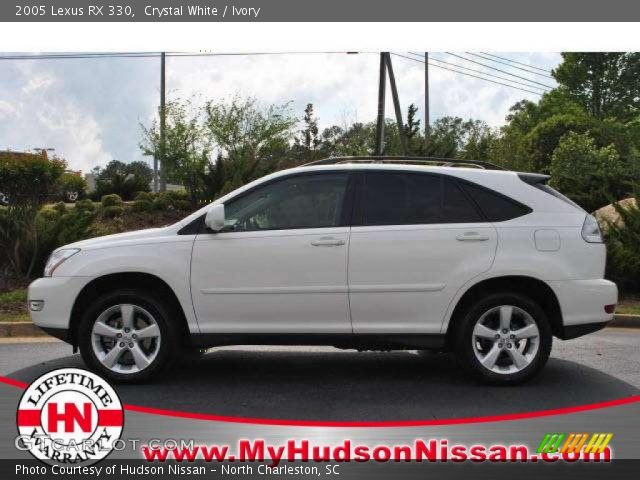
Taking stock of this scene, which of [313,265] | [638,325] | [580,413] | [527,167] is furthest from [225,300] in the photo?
[527,167]

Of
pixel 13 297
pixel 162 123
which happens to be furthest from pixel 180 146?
pixel 13 297

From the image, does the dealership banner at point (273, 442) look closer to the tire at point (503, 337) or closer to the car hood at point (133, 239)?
the tire at point (503, 337)

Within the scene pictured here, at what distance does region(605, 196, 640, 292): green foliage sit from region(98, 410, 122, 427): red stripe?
30.7 ft

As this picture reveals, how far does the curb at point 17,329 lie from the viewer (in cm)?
857

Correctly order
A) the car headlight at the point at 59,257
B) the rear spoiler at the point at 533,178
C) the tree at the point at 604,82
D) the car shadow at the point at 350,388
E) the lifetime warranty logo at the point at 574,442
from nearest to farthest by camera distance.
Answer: the lifetime warranty logo at the point at 574,442 < the car shadow at the point at 350,388 < the car headlight at the point at 59,257 < the rear spoiler at the point at 533,178 < the tree at the point at 604,82

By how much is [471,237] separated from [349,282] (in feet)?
3.46

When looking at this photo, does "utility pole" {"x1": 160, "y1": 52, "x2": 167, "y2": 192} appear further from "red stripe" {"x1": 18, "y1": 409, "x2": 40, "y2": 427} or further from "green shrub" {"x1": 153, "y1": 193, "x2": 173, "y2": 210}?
"red stripe" {"x1": 18, "y1": 409, "x2": 40, "y2": 427}

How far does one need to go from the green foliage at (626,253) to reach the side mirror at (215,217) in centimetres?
760

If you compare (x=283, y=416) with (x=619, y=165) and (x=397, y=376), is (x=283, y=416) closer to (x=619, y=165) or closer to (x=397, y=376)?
(x=397, y=376)

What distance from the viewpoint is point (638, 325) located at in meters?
9.33

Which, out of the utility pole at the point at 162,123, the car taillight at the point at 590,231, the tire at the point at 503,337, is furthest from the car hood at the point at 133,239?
the utility pole at the point at 162,123

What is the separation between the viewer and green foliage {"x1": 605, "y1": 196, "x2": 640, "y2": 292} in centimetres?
1112

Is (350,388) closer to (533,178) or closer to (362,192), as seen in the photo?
(362,192)

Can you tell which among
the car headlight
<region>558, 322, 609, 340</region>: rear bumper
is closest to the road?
<region>558, 322, 609, 340</region>: rear bumper
